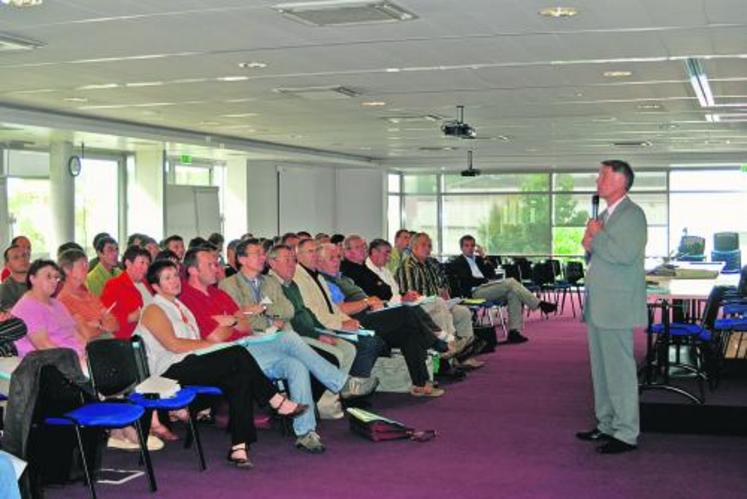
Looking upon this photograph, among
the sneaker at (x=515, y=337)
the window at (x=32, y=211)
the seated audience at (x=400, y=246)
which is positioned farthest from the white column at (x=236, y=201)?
the sneaker at (x=515, y=337)

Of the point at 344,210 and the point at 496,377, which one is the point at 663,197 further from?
the point at 496,377

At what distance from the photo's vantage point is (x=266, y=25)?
7066 millimetres

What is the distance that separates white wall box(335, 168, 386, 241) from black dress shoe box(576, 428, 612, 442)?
16297mm

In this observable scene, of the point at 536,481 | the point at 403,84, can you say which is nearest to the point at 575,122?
the point at 403,84

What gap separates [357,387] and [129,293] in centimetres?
192

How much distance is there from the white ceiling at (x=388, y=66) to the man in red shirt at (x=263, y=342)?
168 centimetres

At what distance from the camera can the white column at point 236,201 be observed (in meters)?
19.9

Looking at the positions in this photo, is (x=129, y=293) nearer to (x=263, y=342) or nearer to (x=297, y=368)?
(x=263, y=342)

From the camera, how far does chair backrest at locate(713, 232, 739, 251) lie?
20.8 meters

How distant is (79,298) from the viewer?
22.0ft

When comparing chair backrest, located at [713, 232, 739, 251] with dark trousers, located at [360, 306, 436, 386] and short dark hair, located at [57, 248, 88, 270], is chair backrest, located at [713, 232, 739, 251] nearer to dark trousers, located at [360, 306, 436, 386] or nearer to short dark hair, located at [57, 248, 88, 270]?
dark trousers, located at [360, 306, 436, 386]

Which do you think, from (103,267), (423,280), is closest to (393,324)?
(423,280)

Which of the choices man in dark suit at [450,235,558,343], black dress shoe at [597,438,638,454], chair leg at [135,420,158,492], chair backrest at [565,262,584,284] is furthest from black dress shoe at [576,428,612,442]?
chair backrest at [565,262,584,284]

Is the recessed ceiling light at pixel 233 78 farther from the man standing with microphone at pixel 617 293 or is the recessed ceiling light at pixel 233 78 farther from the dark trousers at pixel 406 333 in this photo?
the man standing with microphone at pixel 617 293
